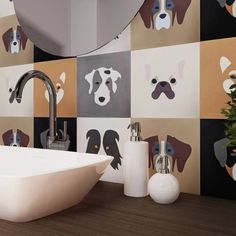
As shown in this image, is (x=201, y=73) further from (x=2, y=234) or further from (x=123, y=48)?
(x=2, y=234)

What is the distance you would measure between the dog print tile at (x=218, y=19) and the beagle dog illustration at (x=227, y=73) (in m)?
0.07

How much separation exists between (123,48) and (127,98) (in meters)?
0.17

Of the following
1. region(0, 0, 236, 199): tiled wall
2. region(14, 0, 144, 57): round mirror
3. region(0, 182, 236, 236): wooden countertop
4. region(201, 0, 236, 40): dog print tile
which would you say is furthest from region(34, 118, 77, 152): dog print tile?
region(201, 0, 236, 40): dog print tile

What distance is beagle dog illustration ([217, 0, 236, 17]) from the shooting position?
35.2 inches

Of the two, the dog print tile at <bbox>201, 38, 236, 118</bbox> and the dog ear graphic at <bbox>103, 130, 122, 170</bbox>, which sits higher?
the dog print tile at <bbox>201, 38, 236, 118</bbox>

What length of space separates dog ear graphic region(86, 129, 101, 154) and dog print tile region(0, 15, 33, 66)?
0.44m

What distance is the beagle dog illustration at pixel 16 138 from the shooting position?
1373mm

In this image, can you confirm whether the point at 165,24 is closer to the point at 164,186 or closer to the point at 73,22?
the point at 73,22

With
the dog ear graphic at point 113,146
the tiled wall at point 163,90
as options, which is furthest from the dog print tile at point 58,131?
the dog ear graphic at point 113,146

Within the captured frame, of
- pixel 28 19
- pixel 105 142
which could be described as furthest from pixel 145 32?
pixel 28 19

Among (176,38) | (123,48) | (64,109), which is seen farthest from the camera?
(64,109)

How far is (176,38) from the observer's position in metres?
0.98

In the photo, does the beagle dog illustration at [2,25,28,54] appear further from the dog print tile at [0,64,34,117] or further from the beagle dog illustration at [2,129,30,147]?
the beagle dog illustration at [2,129,30,147]

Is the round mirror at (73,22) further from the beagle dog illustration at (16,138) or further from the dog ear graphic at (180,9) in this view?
the beagle dog illustration at (16,138)
